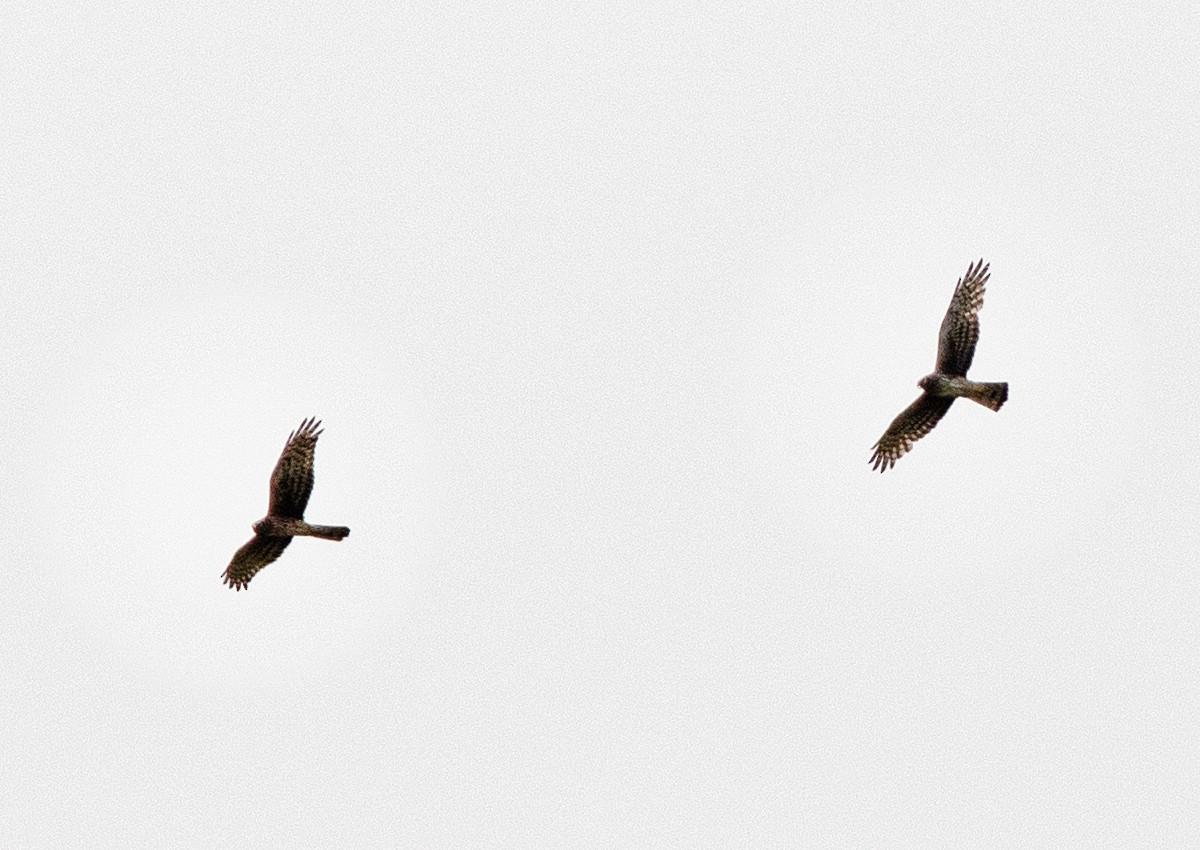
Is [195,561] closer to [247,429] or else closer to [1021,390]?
[247,429]

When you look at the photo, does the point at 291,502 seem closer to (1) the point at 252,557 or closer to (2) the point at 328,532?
(2) the point at 328,532

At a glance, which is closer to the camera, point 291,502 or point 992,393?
point 992,393

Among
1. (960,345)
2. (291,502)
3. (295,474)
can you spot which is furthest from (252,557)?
(960,345)

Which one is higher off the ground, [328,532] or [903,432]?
[903,432]

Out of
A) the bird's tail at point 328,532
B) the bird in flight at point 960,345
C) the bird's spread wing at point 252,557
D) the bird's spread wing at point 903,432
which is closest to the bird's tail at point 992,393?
the bird in flight at point 960,345

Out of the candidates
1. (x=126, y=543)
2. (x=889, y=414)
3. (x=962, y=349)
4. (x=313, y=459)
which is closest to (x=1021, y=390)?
(x=889, y=414)

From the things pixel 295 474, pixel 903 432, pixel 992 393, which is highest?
pixel 903 432
